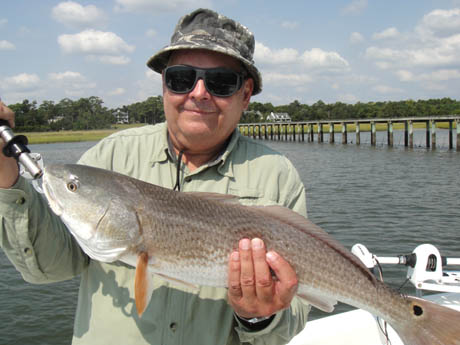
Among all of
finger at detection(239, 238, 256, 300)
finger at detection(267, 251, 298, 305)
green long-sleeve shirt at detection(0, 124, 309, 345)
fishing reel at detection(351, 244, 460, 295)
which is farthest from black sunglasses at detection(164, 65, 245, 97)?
fishing reel at detection(351, 244, 460, 295)

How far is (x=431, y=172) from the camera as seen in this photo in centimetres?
3188

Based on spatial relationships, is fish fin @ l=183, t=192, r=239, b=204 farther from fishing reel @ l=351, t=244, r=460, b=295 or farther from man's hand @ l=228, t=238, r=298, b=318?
fishing reel @ l=351, t=244, r=460, b=295

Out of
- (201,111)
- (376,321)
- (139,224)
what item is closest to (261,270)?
(139,224)

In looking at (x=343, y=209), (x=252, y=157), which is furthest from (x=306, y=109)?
(x=252, y=157)

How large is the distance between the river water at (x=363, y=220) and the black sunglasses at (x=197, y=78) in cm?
820

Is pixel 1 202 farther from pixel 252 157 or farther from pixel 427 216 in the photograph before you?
pixel 427 216

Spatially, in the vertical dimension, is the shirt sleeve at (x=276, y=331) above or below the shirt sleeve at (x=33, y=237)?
below

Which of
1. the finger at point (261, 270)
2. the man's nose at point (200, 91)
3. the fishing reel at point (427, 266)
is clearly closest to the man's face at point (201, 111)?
the man's nose at point (200, 91)

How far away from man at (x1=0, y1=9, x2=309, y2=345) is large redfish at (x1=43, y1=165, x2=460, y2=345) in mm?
159

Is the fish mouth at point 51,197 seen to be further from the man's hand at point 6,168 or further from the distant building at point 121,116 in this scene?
the distant building at point 121,116

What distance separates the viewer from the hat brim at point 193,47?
9.98 ft

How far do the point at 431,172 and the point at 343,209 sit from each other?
16.3 metres

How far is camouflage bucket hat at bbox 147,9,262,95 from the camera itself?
3.07 metres

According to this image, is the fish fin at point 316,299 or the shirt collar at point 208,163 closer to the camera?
the fish fin at point 316,299
